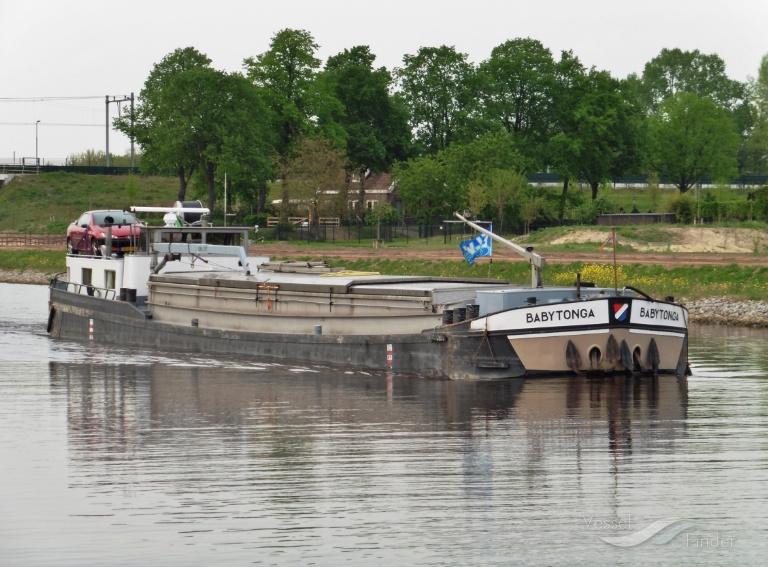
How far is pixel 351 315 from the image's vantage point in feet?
103

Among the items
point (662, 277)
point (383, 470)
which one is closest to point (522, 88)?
point (662, 277)

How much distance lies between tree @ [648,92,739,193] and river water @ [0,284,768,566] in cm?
9899

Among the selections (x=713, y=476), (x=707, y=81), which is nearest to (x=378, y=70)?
(x=707, y=81)

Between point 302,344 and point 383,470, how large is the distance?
14.3m

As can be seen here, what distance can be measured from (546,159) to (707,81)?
81.3 m

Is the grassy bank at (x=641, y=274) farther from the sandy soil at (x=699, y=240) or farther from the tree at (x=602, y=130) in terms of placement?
the tree at (x=602, y=130)

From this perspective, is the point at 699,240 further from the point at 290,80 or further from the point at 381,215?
the point at 290,80

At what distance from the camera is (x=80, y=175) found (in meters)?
136

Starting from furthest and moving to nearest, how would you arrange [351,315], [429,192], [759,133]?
[759,133], [429,192], [351,315]

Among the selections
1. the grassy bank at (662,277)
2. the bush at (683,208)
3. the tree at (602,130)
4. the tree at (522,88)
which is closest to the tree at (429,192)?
the bush at (683,208)

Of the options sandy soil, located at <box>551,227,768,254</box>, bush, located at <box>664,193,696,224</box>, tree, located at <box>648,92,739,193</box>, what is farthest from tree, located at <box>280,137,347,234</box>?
tree, located at <box>648,92,739,193</box>

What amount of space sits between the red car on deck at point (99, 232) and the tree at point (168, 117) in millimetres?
50717

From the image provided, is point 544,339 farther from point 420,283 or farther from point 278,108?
point 278,108

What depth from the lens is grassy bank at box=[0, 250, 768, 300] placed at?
5119cm
